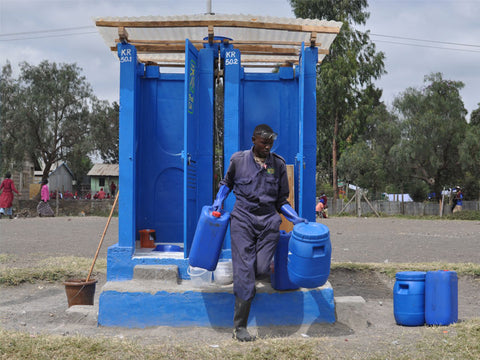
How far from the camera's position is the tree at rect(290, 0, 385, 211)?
108ft

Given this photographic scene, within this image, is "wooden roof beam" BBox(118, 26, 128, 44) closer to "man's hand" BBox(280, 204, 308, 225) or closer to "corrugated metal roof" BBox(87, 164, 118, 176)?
"man's hand" BBox(280, 204, 308, 225)

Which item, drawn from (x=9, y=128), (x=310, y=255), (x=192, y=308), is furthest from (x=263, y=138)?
(x=9, y=128)

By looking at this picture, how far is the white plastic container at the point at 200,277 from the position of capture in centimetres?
550

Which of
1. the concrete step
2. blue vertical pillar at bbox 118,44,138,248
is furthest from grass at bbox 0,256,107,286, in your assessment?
the concrete step

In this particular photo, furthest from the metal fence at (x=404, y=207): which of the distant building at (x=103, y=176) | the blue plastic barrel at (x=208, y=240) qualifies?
the distant building at (x=103, y=176)

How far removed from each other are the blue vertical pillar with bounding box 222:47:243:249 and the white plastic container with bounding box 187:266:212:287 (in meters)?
0.65

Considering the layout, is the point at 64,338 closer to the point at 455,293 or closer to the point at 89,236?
the point at 455,293

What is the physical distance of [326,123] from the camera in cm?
3606

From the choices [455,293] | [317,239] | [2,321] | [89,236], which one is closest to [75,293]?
[2,321]

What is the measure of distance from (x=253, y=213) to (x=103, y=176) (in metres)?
54.7

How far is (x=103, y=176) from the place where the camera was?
57344 mm

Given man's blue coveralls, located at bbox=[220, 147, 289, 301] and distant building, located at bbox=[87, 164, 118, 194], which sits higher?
man's blue coveralls, located at bbox=[220, 147, 289, 301]

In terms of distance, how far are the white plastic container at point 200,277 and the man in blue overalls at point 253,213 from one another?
2.36 feet

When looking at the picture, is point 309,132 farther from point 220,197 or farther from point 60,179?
point 60,179
